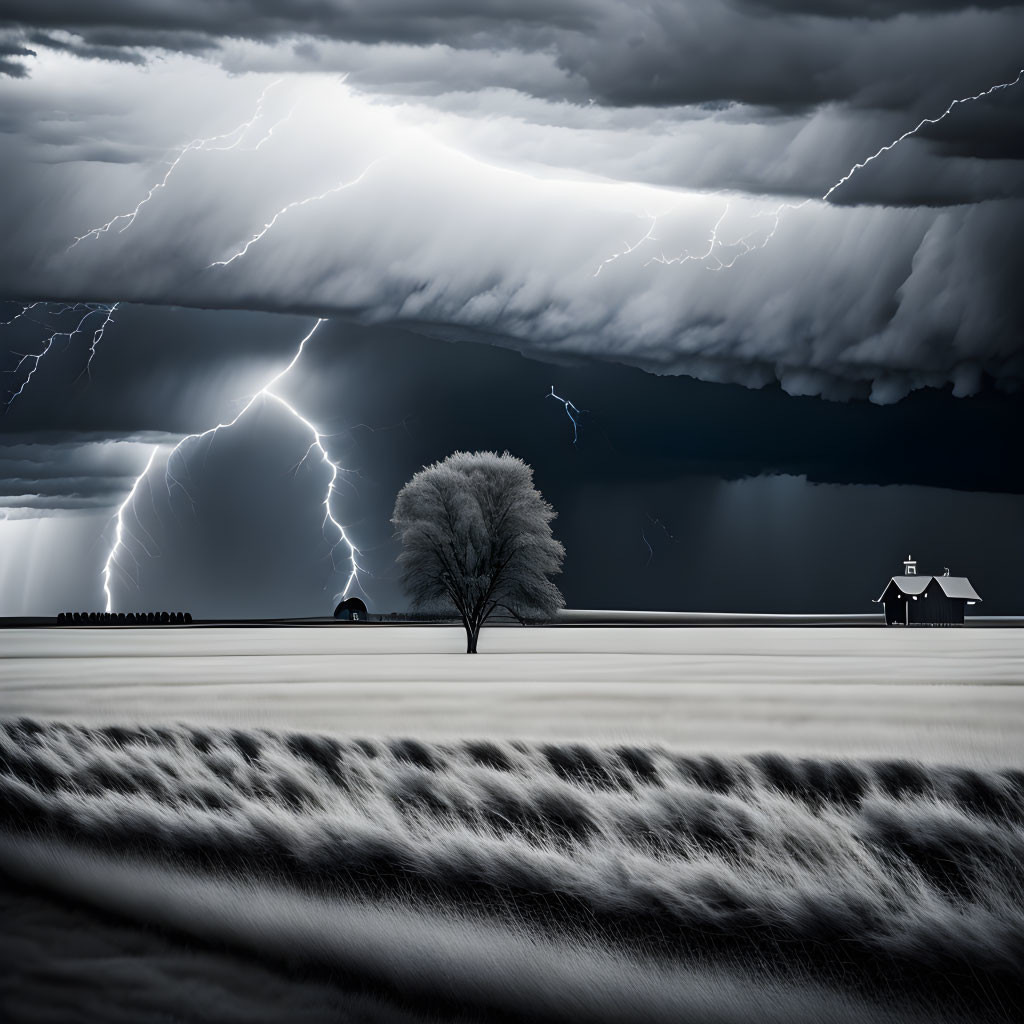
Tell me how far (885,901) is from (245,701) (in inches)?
725

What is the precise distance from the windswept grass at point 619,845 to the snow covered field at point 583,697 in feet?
8.36

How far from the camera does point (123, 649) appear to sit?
58.8 metres

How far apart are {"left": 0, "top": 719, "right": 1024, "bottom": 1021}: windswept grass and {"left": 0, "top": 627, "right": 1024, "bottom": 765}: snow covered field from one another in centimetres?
255

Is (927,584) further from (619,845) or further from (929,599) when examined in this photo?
(619,845)

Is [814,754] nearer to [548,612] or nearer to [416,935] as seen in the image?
[416,935]

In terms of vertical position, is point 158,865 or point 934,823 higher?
point 934,823

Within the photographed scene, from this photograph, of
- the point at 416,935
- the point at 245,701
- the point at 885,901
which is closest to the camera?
the point at 885,901

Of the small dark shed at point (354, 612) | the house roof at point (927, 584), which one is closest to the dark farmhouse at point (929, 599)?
the house roof at point (927, 584)

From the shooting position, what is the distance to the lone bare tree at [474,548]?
196ft

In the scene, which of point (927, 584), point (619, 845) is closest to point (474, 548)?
point (619, 845)

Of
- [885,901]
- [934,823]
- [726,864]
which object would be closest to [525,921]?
[726,864]

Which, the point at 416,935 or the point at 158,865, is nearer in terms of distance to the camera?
the point at 416,935

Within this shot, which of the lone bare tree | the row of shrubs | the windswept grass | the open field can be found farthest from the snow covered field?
the row of shrubs

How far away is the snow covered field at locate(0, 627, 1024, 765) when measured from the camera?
18.4 m
